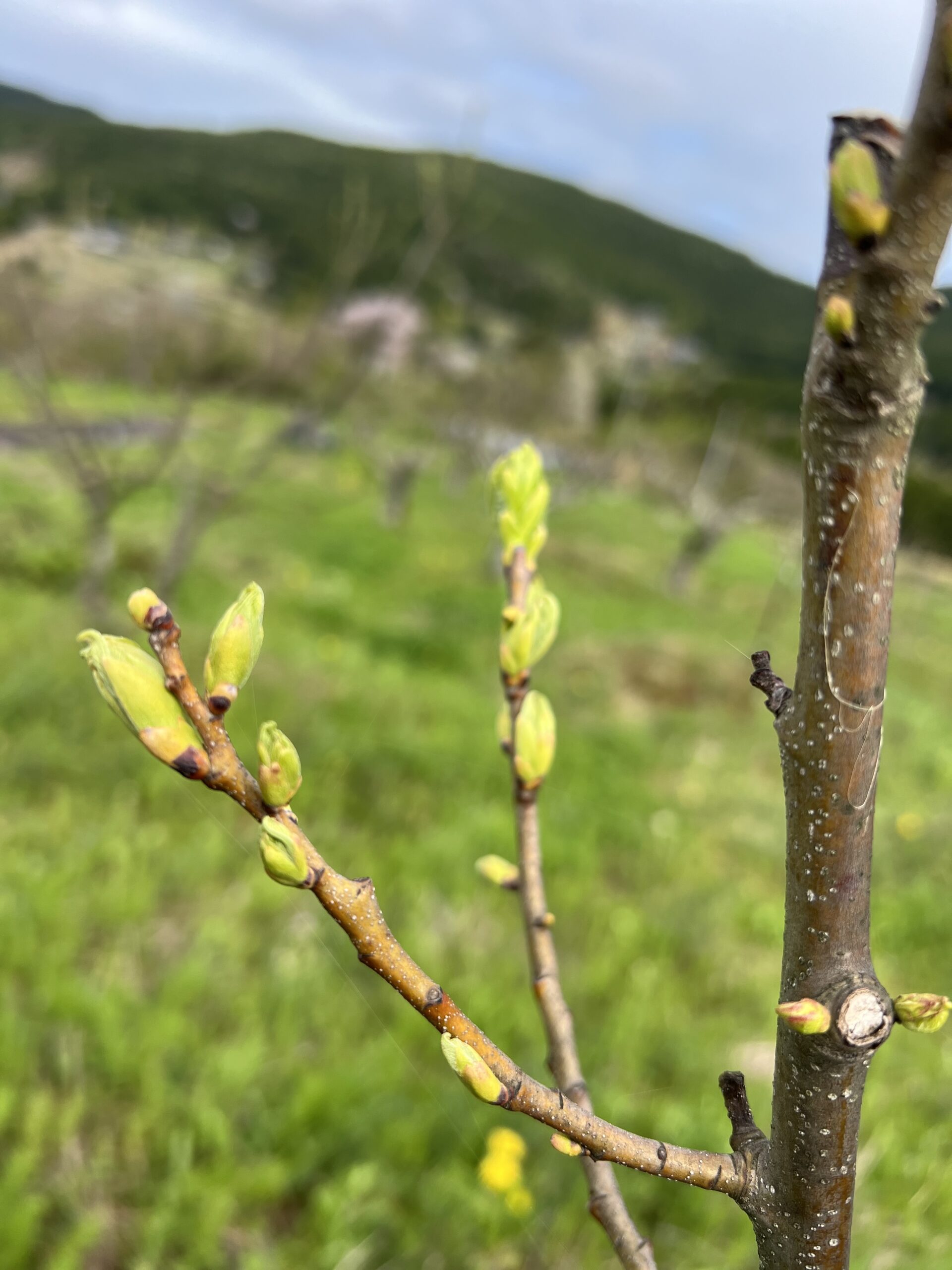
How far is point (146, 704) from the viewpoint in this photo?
415 millimetres

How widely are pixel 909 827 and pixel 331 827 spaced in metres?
3.26

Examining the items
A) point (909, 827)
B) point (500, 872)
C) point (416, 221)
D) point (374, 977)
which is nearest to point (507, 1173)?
point (374, 977)

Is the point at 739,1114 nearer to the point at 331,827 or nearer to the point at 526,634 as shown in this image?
the point at 526,634

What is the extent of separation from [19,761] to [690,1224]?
9.33 feet

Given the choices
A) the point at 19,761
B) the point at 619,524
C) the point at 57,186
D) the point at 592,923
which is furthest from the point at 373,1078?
the point at 619,524

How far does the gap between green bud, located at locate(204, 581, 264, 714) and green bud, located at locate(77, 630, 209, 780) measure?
2cm

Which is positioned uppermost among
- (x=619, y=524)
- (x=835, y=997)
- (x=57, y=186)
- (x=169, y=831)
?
(x=619, y=524)

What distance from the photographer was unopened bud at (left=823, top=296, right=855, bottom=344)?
0.89 feet

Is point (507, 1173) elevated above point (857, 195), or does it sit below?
below

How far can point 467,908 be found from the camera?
305 cm

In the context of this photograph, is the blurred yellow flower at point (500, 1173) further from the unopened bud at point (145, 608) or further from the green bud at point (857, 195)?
the green bud at point (857, 195)

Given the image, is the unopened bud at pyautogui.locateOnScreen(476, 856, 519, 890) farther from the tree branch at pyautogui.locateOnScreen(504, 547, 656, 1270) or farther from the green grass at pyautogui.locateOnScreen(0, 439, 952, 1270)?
the green grass at pyautogui.locateOnScreen(0, 439, 952, 1270)

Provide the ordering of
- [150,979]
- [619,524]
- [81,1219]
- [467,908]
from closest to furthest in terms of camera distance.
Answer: [81,1219] → [150,979] → [467,908] → [619,524]

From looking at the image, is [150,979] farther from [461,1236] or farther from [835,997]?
[835,997]
